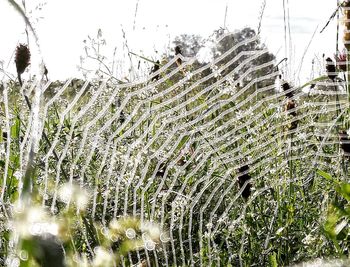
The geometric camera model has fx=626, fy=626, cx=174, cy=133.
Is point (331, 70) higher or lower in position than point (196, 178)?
higher

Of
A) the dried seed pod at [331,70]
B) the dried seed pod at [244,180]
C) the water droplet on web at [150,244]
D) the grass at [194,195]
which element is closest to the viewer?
the water droplet on web at [150,244]

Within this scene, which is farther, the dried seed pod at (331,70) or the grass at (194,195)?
the dried seed pod at (331,70)

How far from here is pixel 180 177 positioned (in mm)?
1809

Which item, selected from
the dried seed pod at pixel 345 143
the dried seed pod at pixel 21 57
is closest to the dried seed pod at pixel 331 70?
the dried seed pod at pixel 345 143

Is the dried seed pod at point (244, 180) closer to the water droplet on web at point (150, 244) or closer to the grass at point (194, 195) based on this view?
the grass at point (194, 195)

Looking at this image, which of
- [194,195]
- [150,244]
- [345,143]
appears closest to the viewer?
[150,244]

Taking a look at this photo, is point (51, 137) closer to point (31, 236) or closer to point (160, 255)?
point (160, 255)

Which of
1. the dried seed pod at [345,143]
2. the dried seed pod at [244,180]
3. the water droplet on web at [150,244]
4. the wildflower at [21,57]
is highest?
the wildflower at [21,57]

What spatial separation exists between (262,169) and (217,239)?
0.25m

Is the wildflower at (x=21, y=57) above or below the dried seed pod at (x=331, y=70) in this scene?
above

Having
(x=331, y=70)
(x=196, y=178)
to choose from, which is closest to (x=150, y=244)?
(x=196, y=178)

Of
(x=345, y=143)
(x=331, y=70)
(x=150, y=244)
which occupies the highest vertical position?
(x=331, y=70)

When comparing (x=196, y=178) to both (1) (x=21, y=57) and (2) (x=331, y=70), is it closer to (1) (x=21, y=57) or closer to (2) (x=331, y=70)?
(2) (x=331, y=70)

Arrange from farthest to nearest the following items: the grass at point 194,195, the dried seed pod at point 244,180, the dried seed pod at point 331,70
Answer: the dried seed pod at point 331,70 → the dried seed pod at point 244,180 → the grass at point 194,195
